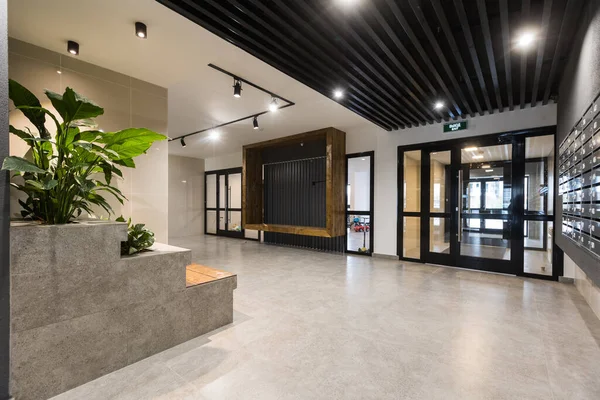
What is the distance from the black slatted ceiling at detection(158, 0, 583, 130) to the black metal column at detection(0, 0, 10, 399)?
136 cm

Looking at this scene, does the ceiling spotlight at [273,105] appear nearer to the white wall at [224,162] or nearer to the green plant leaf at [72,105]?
the green plant leaf at [72,105]

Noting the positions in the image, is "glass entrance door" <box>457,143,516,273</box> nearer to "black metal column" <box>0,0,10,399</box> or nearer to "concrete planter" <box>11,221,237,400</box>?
"concrete planter" <box>11,221,237,400</box>

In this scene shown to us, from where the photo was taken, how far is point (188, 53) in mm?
3402

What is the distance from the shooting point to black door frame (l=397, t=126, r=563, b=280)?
5.04 metres

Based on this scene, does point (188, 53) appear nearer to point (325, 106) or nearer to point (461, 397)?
point (325, 106)

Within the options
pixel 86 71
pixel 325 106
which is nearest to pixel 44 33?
pixel 86 71

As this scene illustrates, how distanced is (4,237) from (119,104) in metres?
2.82

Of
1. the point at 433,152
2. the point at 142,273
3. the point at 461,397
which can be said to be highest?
the point at 433,152

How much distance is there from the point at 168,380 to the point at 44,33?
3.76 m

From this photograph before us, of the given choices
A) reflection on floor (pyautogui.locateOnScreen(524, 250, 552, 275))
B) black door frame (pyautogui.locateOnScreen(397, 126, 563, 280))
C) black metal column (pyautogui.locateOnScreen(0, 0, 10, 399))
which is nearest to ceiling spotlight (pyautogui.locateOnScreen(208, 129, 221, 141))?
black door frame (pyautogui.locateOnScreen(397, 126, 563, 280))

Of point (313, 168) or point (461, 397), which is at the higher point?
point (313, 168)

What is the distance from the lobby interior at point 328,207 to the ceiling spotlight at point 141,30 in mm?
19

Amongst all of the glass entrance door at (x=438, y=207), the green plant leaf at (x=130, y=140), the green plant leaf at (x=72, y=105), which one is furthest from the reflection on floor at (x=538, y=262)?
the green plant leaf at (x=72, y=105)

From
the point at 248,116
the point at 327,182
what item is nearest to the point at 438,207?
the point at 327,182
